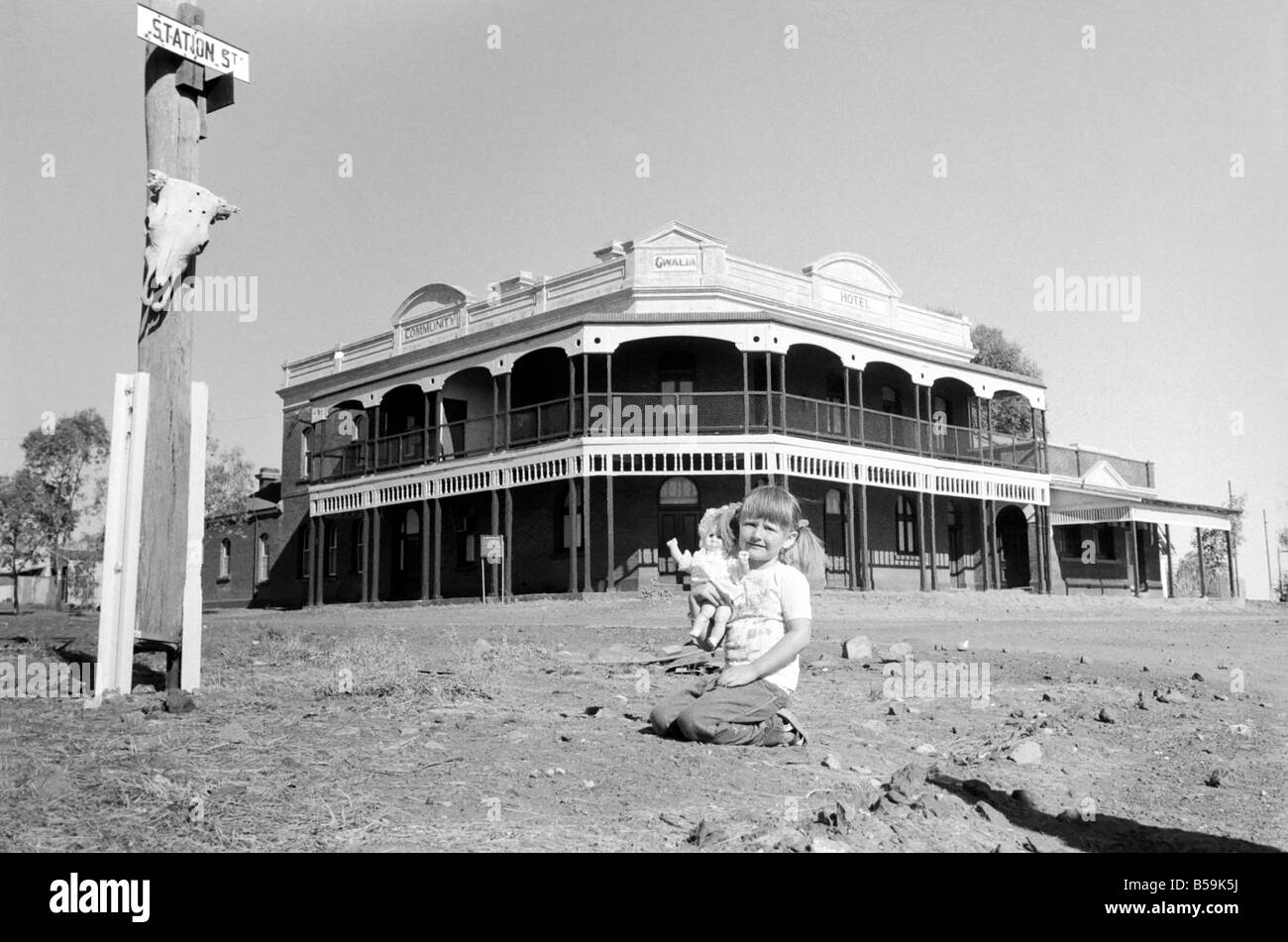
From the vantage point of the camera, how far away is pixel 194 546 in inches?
264

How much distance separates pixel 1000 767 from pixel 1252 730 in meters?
2.44

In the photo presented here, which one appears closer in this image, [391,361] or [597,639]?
[597,639]

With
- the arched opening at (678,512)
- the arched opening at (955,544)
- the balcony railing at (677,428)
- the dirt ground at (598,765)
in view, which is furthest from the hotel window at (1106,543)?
the dirt ground at (598,765)

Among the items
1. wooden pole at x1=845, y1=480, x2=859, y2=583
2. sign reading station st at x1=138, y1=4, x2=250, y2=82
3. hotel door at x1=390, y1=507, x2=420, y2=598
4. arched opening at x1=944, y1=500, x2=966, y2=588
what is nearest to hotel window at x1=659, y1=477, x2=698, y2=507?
wooden pole at x1=845, y1=480, x2=859, y2=583

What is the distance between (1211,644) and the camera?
13.9 meters

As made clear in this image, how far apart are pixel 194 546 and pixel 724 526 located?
3.75 metres

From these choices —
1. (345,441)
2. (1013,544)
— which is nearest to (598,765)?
(1013,544)

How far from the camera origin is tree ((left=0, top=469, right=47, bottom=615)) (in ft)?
107

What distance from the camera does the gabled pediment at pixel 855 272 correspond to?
29391 millimetres

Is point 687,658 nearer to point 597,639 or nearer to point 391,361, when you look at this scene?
point 597,639

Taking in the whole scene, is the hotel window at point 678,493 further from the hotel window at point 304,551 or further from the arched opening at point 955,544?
the hotel window at point 304,551

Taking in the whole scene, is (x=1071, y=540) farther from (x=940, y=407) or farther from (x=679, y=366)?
(x=679, y=366)
